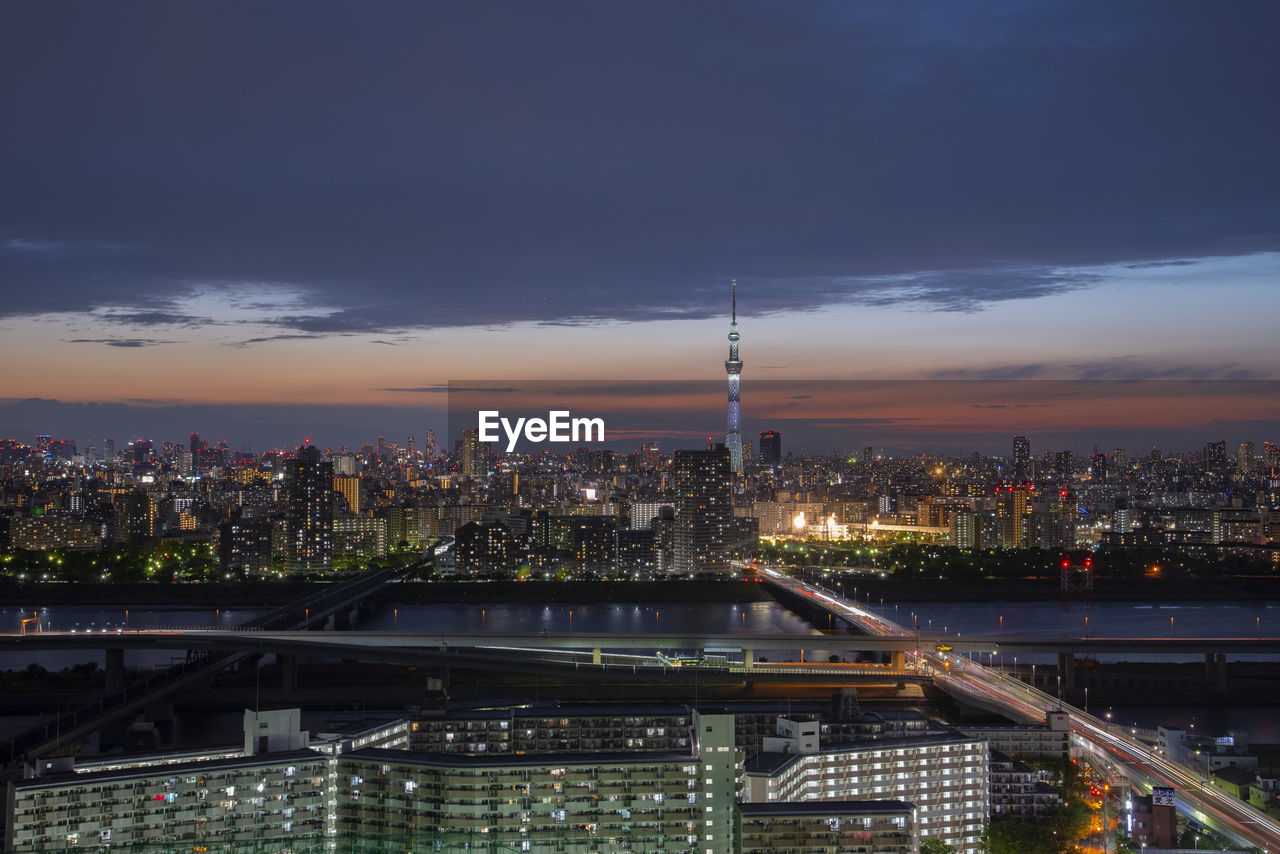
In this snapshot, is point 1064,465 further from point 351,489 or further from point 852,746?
point 852,746

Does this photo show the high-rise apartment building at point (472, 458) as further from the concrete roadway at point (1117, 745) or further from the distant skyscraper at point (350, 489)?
the concrete roadway at point (1117, 745)

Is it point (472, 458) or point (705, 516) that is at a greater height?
point (472, 458)

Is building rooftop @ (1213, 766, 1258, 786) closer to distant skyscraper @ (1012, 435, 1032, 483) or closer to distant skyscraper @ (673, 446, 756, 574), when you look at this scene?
distant skyscraper @ (673, 446, 756, 574)

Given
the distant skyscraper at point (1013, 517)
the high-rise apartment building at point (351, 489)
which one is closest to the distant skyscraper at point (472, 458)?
the high-rise apartment building at point (351, 489)

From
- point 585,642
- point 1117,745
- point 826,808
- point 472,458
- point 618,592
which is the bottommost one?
point 618,592

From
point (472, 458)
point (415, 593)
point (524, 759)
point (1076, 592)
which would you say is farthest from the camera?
point (472, 458)

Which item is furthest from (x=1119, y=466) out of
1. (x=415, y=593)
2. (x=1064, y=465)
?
(x=415, y=593)

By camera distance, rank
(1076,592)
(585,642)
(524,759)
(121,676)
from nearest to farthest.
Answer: (524,759) → (121,676) → (585,642) → (1076,592)

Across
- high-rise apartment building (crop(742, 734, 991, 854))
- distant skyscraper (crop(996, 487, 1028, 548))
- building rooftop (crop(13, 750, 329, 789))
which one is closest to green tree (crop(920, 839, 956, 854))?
high-rise apartment building (crop(742, 734, 991, 854))
